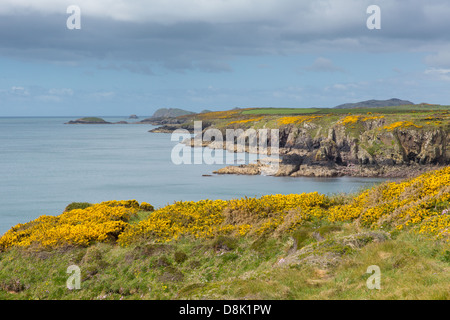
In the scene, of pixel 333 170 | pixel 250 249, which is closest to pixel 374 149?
pixel 333 170

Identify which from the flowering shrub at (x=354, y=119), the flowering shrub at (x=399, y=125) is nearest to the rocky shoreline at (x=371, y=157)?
the flowering shrub at (x=399, y=125)

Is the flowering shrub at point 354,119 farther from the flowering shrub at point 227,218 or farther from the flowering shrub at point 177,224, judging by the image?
the flowering shrub at point 177,224

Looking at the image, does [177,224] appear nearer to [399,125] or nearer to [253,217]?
[253,217]

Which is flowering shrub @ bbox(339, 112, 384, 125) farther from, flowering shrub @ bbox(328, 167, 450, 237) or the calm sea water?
flowering shrub @ bbox(328, 167, 450, 237)

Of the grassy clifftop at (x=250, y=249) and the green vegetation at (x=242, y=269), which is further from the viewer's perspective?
the grassy clifftop at (x=250, y=249)

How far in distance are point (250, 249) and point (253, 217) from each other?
3456 millimetres

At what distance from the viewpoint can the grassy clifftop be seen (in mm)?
11930

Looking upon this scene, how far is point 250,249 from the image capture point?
59.0ft

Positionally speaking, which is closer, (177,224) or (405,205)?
(405,205)

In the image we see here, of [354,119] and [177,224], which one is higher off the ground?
[354,119]

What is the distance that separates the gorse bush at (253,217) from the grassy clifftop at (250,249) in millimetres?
57

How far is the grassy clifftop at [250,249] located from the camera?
11.9m

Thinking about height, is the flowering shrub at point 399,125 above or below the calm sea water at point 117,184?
above

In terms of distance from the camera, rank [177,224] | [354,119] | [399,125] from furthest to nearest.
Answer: [354,119], [399,125], [177,224]
